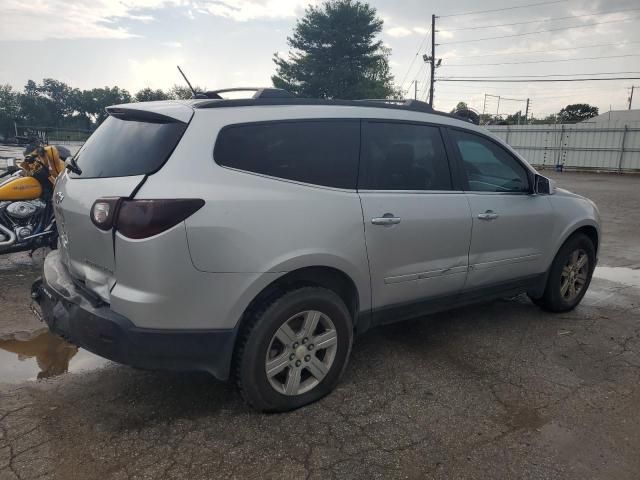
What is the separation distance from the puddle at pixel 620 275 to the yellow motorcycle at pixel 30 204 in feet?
21.6

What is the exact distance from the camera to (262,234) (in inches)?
100

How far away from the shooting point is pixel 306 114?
296 cm

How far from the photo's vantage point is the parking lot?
243 centimetres

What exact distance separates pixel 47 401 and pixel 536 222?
3795mm

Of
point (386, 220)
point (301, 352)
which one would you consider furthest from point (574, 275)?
point (301, 352)

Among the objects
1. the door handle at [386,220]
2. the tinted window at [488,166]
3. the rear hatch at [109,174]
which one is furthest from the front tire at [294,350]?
the tinted window at [488,166]

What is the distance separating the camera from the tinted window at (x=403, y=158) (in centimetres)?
317

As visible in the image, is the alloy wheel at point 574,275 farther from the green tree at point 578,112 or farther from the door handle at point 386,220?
the green tree at point 578,112

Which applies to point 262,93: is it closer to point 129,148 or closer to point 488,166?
point 129,148

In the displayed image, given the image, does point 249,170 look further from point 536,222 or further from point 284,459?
point 536,222

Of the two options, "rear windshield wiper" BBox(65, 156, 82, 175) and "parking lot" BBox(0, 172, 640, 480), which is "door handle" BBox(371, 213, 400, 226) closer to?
"parking lot" BBox(0, 172, 640, 480)

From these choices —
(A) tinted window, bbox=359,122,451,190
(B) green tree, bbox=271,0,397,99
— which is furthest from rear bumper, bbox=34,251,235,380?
(B) green tree, bbox=271,0,397,99

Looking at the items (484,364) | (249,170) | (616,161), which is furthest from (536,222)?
(616,161)

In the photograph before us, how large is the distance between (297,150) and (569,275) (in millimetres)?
3151
